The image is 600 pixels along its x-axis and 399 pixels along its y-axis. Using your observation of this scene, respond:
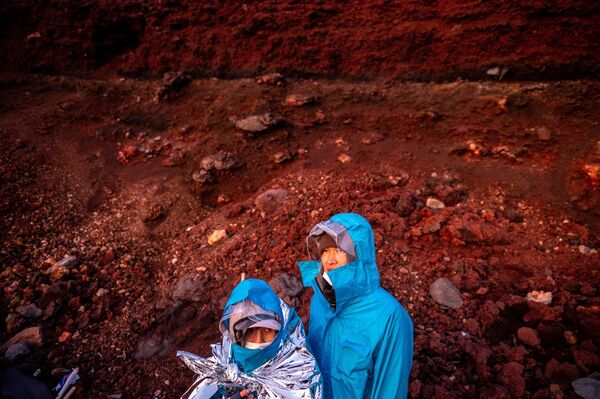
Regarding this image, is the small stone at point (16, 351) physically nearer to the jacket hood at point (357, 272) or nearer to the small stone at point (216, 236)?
the small stone at point (216, 236)

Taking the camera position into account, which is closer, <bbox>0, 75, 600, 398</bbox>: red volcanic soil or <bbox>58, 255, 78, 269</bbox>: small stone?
<bbox>0, 75, 600, 398</bbox>: red volcanic soil

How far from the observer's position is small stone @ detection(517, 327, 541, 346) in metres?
2.90

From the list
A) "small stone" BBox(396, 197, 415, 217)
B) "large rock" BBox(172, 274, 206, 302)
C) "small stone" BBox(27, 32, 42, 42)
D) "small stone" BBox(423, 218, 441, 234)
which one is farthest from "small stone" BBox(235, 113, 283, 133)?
"small stone" BBox(27, 32, 42, 42)

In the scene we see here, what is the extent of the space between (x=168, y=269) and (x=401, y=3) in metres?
6.92

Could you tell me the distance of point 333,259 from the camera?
212cm

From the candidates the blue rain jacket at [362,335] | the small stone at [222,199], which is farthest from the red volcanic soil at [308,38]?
the blue rain jacket at [362,335]

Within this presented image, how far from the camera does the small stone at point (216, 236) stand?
4.61m

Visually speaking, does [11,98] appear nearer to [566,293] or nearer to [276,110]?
[276,110]

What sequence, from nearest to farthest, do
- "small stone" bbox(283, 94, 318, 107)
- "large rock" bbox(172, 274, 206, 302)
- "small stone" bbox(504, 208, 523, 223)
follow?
"large rock" bbox(172, 274, 206, 302)
"small stone" bbox(504, 208, 523, 223)
"small stone" bbox(283, 94, 318, 107)

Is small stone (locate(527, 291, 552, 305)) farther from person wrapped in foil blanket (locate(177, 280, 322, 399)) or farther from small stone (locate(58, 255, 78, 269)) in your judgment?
small stone (locate(58, 255, 78, 269))

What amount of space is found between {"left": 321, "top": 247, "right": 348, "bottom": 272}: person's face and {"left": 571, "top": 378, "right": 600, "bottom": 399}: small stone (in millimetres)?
2405

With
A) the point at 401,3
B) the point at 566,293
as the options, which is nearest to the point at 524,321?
the point at 566,293

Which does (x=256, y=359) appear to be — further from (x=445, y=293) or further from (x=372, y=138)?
(x=372, y=138)

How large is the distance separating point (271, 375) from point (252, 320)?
13.1 inches
